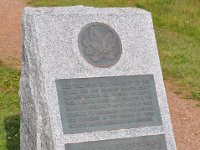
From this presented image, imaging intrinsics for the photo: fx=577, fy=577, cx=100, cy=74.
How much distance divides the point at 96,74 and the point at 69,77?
27 centimetres

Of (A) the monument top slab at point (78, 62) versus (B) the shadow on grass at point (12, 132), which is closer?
(A) the monument top slab at point (78, 62)

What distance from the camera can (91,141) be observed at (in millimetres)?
5395

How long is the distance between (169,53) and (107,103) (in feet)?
20.3

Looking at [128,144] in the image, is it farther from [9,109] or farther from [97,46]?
[9,109]

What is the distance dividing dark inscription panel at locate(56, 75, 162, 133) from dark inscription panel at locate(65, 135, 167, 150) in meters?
0.13

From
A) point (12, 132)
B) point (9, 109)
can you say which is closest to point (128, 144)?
point (12, 132)

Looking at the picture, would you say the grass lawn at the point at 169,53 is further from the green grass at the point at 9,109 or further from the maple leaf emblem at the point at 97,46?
the maple leaf emblem at the point at 97,46

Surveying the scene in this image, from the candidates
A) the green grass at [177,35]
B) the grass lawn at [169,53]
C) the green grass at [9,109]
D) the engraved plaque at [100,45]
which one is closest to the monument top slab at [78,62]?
the engraved plaque at [100,45]

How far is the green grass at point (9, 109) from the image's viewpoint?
6.91 m

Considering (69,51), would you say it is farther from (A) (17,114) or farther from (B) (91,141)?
(A) (17,114)

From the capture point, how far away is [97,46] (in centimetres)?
557

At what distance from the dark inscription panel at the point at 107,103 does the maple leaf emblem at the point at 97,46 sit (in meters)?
0.22

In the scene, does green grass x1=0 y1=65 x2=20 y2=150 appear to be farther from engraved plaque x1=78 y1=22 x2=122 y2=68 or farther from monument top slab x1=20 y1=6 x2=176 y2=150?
engraved plaque x1=78 y1=22 x2=122 y2=68

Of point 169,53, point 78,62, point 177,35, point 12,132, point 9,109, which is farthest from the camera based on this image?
point 177,35
